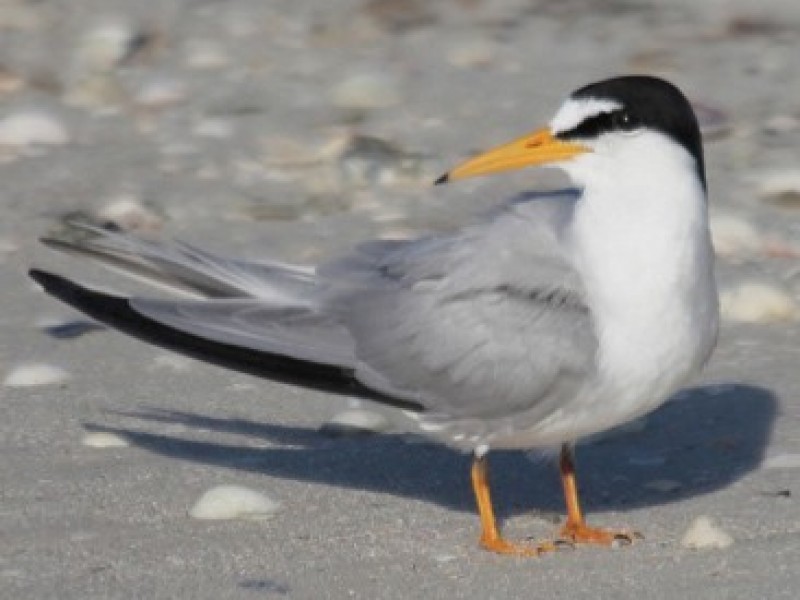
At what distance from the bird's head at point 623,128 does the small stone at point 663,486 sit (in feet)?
2.25

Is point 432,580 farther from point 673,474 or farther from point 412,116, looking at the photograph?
point 412,116

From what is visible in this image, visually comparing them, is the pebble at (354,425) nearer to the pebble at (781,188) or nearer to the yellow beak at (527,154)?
the yellow beak at (527,154)

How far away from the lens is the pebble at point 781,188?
6555 mm

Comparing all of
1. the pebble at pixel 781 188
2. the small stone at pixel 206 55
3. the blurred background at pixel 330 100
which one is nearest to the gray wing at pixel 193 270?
the blurred background at pixel 330 100

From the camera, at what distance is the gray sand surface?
174 inches

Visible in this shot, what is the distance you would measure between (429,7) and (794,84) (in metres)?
1.44

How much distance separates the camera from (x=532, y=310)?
456 cm

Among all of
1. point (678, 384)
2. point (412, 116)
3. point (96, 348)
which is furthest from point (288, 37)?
point (678, 384)

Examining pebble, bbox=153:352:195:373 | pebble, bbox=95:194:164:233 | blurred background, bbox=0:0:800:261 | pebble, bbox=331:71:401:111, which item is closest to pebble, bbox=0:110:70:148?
blurred background, bbox=0:0:800:261

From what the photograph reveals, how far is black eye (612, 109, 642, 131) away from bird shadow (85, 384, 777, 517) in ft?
2.60

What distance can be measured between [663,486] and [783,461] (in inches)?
10.9

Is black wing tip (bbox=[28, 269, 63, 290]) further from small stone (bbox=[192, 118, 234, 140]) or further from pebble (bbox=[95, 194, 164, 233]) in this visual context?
small stone (bbox=[192, 118, 234, 140])

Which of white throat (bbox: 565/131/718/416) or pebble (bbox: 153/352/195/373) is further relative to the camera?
pebble (bbox: 153/352/195/373)

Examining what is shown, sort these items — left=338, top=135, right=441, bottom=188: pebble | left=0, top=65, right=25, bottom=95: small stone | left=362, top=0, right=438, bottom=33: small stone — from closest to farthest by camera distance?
left=338, top=135, right=441, bottom=188: pebble → left=0, top=65, right=25, bottom=95: small stone → left=362, top=0, right=438, bottom=33: small stone
